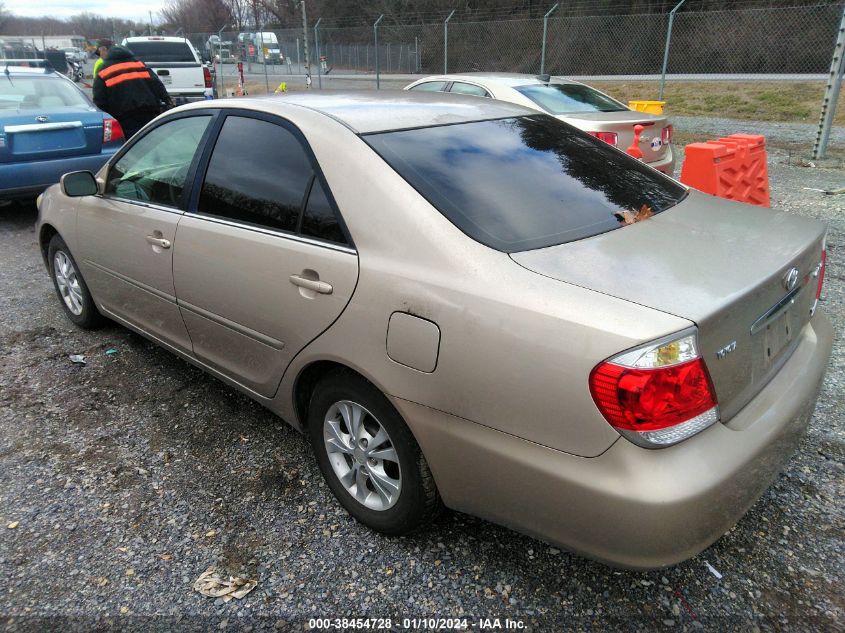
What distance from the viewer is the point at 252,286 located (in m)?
2.62

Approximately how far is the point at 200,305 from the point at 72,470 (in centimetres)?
95

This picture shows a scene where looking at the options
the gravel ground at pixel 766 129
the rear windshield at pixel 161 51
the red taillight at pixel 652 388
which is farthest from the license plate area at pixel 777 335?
the rear windshield at pixel 161 51

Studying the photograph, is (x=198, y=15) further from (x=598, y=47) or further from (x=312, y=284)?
(x=312, y=284)

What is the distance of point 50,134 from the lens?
22.2 ft

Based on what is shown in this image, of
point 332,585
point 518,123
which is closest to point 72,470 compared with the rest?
point 332,585

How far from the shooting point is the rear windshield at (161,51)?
1555 cm

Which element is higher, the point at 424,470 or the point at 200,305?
the point at 200,305

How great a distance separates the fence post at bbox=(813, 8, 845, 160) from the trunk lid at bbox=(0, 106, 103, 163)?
10151 mm

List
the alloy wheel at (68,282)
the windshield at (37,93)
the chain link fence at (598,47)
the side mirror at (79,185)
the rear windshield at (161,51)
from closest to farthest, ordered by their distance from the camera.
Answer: the side mirror at (79,185) < the alloy wheel at (68,282) < the windshield at (37,93) < the rear windshield at (161,51) < the chain link fence at (598,47)

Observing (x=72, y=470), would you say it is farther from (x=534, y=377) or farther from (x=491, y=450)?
(x=534, y=377)

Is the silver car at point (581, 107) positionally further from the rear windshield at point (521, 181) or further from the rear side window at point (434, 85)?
the rear windshield at point (521, 181)

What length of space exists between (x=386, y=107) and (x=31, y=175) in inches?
218

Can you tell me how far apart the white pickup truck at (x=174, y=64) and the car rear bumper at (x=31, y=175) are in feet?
30.8

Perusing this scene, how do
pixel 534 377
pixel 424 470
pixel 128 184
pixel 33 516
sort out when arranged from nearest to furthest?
pixel 534 377, pixel 424 470, pixel 33 516, pixel 128 184
